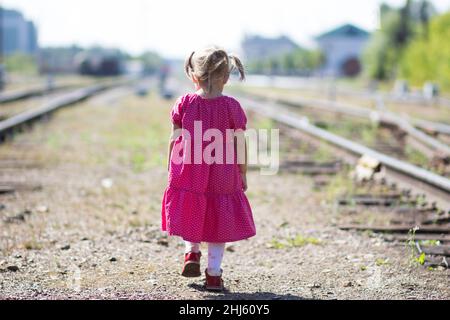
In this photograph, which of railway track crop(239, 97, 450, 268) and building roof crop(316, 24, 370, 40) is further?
building roof crop(316, 24, 370, 40)

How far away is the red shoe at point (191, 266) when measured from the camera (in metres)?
3.78

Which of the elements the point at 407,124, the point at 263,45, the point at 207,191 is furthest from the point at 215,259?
the point at 263,45

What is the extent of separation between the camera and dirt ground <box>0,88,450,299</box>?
3.63 m

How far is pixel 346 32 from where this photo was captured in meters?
105

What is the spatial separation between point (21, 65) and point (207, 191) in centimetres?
6966

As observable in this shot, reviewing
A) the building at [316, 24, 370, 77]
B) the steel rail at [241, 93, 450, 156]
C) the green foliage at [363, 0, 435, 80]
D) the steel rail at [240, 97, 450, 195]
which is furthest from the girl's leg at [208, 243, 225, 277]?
the building at [316, 24, 370, 77]

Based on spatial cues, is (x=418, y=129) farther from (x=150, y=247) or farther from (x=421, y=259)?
(x=150, y=247)

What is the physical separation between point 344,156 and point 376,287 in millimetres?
4690

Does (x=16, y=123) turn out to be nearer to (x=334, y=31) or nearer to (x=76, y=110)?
(x=76, y=110)

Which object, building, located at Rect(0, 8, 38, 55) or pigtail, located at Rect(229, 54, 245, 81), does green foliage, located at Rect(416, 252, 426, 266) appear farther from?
building, located at Rect(0, 8, 38, 55)

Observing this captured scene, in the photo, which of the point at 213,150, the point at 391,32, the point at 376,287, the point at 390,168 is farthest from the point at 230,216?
the point at 391,32

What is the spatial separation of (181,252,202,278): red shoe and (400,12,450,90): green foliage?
2455 centimetres

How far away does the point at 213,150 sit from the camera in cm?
366
